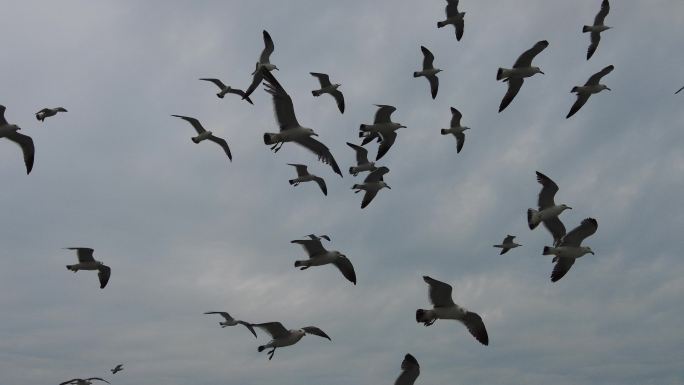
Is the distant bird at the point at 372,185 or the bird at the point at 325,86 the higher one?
the bird at the point at 325,86

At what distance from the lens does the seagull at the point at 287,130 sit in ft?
83.0

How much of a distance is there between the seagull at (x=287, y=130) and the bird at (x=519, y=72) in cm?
755

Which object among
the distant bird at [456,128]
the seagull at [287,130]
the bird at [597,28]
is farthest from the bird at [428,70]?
the seagull at [287,130]

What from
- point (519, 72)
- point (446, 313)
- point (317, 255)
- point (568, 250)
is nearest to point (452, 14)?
point (519, 72)

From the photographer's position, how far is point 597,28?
110ft

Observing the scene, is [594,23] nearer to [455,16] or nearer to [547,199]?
[455,16]

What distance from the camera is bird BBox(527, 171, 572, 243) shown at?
27656 mm

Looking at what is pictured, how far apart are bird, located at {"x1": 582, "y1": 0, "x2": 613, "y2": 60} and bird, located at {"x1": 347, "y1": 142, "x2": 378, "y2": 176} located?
10.4m

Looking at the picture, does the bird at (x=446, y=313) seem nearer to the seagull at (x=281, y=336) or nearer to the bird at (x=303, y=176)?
the seagull at (x=281, y=336)

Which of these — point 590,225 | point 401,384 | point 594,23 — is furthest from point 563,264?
point 594,23

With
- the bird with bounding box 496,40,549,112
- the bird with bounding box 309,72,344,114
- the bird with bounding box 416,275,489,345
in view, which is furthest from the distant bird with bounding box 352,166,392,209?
the bird with bounding box 416,275,489,345

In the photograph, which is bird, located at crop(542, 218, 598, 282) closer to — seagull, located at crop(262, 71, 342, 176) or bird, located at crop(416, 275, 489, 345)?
bird, located at crop(416, 275, 489, 345)

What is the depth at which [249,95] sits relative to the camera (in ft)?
92.1

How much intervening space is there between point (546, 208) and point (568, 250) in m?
1.84
